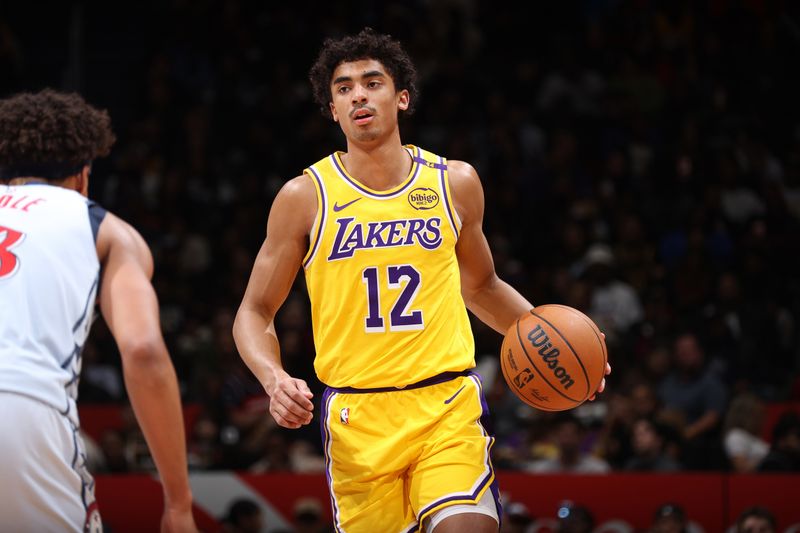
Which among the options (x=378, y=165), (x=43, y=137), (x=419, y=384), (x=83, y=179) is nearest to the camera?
(x=43, y=137)

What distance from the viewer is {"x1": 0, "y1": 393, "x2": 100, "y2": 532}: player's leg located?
3.40 meters

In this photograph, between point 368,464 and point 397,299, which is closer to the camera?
point 368,464

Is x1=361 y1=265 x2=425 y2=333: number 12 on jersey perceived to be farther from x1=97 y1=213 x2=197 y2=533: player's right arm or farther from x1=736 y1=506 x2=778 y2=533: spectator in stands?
x1=736 y1=506 x2=778 y2=533: spectator in stands

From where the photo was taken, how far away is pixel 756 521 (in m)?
7.78

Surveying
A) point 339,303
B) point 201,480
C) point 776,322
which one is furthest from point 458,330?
point 776,322

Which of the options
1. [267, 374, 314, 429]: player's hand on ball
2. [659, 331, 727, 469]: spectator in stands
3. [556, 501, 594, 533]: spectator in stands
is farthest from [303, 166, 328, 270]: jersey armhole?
[659, 331, 727, 469]: spectator in stands

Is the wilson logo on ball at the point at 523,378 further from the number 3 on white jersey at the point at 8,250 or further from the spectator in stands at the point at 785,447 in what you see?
the spectator in stands at the point at 785,447

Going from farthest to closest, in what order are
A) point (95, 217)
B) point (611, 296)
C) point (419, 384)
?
point (611, 296), point (419, 384), point (95, 217)

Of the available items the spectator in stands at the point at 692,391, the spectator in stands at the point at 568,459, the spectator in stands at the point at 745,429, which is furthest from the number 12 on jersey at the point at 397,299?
the spectator in stands at the point at 692,391

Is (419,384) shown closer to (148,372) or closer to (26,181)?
(148,372)

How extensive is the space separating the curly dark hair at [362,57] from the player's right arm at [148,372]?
1.90m

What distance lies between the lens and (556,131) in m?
13.9

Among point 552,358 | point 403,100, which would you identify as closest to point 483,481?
point 552,358

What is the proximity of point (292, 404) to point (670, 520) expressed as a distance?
14.8 feet
